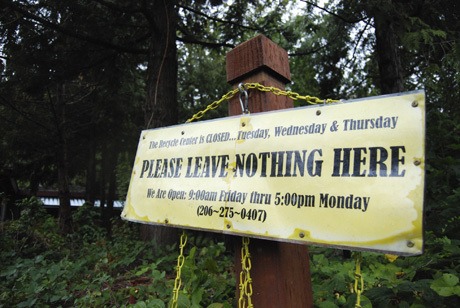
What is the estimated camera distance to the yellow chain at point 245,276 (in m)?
1.44

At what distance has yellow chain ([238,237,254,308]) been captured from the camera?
4.73ft

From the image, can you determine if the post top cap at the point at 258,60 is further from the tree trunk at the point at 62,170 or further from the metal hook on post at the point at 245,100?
the tree trunk at the point at 62,170

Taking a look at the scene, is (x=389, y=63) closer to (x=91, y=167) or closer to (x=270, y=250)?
(x=270, y=250)

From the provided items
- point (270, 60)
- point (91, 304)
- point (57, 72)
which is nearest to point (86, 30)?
point (57, 72)

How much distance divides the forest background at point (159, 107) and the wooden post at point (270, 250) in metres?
0.32

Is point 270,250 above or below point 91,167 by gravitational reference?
below

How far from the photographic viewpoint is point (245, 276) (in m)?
1.51

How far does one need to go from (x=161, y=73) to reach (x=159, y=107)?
645mm

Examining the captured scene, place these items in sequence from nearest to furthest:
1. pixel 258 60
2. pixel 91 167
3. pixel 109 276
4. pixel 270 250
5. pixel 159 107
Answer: pixel 270 250
pixel 258 60
pixel 109 276
pixel 159 107
pixel 91 167

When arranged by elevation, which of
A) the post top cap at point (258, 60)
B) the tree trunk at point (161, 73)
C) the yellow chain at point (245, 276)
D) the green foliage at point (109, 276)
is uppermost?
the tree trunk at point (161, 73)

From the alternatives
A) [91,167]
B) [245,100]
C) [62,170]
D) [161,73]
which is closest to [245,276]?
[245,100]

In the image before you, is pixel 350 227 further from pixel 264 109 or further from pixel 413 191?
pixel 264 109

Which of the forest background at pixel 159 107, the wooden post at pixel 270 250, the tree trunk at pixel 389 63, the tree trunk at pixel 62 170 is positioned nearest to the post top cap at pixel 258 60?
the wooden post at pixel 270 250

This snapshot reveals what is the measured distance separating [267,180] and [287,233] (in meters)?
0.23
